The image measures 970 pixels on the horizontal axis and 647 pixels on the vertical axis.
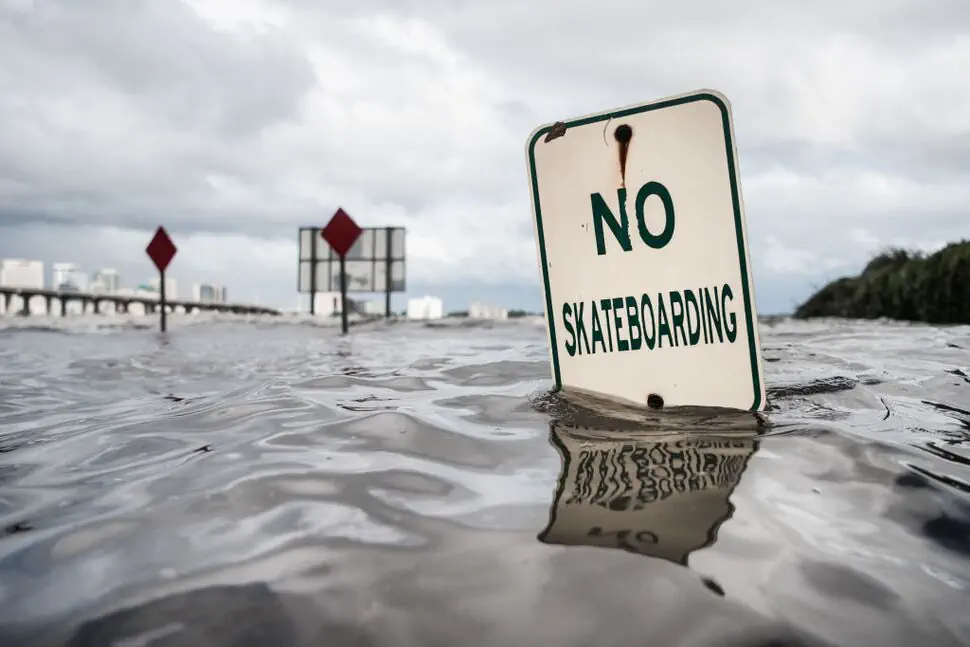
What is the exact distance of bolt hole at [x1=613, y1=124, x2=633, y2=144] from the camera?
7.76 ft

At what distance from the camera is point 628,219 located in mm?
2387

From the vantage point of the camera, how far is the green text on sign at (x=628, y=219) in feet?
7.65

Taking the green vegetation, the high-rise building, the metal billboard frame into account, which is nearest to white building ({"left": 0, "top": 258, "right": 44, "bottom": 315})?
the high-rise building

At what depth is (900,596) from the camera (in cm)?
105

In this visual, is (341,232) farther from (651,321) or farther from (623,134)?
(651,321)

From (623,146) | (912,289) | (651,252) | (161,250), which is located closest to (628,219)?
(651,252)

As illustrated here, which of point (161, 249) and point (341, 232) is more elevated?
point (341, 232)

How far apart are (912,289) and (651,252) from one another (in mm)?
12458

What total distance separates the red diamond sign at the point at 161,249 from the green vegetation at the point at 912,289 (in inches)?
518

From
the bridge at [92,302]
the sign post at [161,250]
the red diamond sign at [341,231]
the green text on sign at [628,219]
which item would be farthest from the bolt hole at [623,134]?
the bridge at [92,302]

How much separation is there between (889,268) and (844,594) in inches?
603

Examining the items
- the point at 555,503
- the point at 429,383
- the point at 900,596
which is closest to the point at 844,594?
the point at 900,596

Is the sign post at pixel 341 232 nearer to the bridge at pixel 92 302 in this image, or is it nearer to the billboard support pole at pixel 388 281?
the billboard support pole at pixel 388 281

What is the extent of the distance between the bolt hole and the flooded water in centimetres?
97
